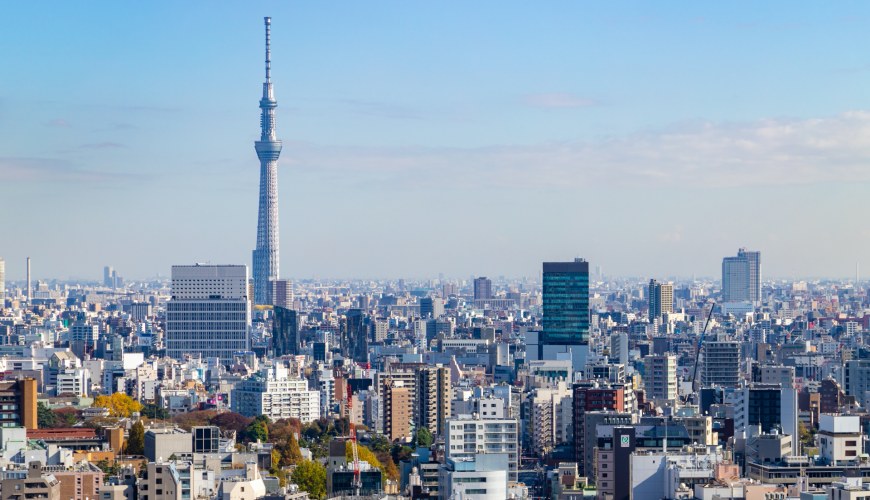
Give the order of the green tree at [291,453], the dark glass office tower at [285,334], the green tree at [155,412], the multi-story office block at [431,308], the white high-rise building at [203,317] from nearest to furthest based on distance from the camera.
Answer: the green tree at [291,453] → the green tree at [155,412] → the dark glass office tower at [285,334] → the white high-rise building at [203,317] → the multi-story office block at [431,308]

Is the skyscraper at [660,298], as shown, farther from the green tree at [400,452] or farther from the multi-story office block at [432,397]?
the green tree at [400,452]

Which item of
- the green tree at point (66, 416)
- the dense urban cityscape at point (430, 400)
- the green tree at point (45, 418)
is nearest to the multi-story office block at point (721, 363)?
the dense urban cityscape at point (430, 400)

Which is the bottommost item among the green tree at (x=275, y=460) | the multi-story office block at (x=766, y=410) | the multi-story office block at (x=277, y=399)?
the multi-story office block at (x=277, y=399)

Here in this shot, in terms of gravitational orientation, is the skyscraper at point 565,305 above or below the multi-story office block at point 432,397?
above

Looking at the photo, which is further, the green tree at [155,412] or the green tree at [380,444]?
the green tree at [155,412]

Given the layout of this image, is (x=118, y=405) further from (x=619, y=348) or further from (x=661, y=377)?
(x=619, y=348)

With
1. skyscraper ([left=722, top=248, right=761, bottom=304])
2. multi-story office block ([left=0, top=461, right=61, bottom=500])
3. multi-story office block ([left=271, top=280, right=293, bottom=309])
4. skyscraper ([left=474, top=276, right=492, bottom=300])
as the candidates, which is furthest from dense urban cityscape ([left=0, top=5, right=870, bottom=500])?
skyscraper ([left=474, top=276, right=492, bottom=300])
